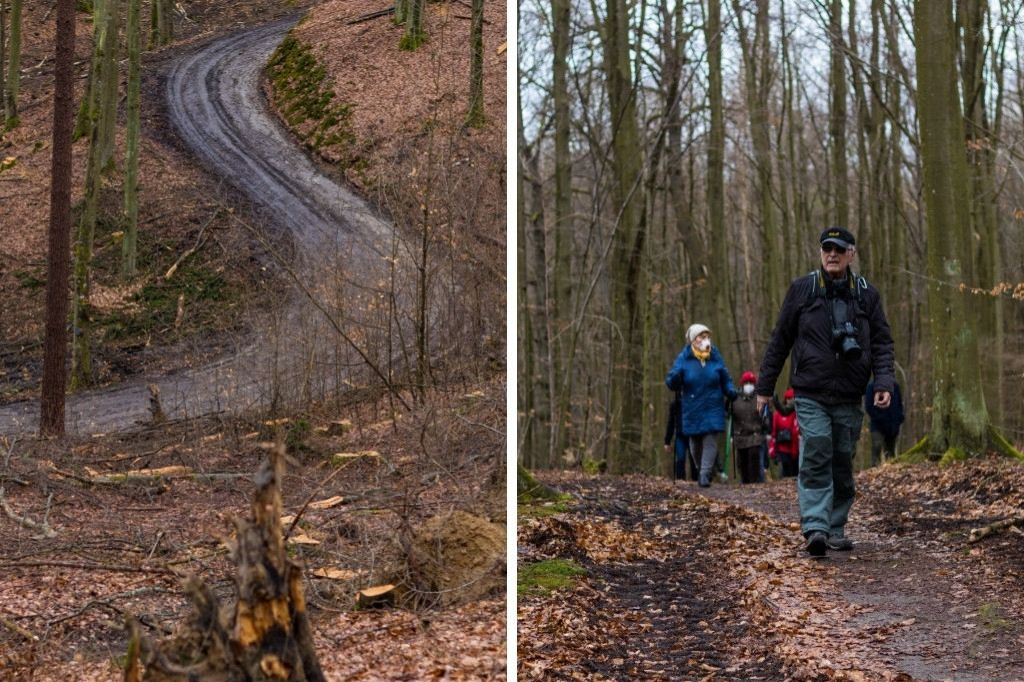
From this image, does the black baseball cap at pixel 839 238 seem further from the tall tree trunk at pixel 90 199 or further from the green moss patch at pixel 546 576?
the tall tree trunk at pixel 90 199

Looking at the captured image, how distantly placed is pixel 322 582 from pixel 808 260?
1533 cm

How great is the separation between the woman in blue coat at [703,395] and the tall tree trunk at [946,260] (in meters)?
1.85

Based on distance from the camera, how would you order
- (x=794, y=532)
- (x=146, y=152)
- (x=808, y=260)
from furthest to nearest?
(x=808, y=260) < (x=794, y=532) < (x=146, y=152)

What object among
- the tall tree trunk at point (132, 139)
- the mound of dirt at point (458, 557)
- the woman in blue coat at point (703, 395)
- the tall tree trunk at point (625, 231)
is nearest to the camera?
the mound of dirt at point (458, 557)

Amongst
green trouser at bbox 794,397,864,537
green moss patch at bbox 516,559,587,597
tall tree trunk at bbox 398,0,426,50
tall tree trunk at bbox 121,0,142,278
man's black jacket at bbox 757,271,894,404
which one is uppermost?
tall tree trunk at bbox 398,0,426,50

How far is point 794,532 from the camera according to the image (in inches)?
192

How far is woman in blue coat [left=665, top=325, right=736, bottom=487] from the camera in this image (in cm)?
818

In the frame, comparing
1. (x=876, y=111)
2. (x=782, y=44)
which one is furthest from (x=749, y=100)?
(x=876, y=111)

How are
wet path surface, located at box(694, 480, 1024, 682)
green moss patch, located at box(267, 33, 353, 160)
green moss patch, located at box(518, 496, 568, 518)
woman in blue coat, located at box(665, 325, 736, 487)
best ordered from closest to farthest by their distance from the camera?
wet path surface, located at box(694, 480, 1024, 682), green moss patch, located at box(267, 33, 353, 160), green moss patch, located at box(518, 496, 568, 518), woman in blue coat, located at box(665, 325, 736, 487)

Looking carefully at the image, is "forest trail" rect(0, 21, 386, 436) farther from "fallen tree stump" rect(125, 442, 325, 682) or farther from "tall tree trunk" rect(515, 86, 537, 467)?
"tall tree trunk" rect(515, 86, 537, 467)

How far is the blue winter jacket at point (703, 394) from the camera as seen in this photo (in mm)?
8180

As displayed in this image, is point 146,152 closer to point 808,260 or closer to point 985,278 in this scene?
point 985,278

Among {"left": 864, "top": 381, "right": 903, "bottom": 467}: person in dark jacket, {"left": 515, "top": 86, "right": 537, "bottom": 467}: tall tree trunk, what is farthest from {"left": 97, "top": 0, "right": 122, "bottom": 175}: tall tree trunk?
{"left": 864, "top": 381, "right": 903, "bottom": 467}: person in dark jacket

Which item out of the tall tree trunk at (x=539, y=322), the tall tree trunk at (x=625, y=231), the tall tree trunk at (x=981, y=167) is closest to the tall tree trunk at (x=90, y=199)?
the tall tree trunk at (x=539, y=322)
